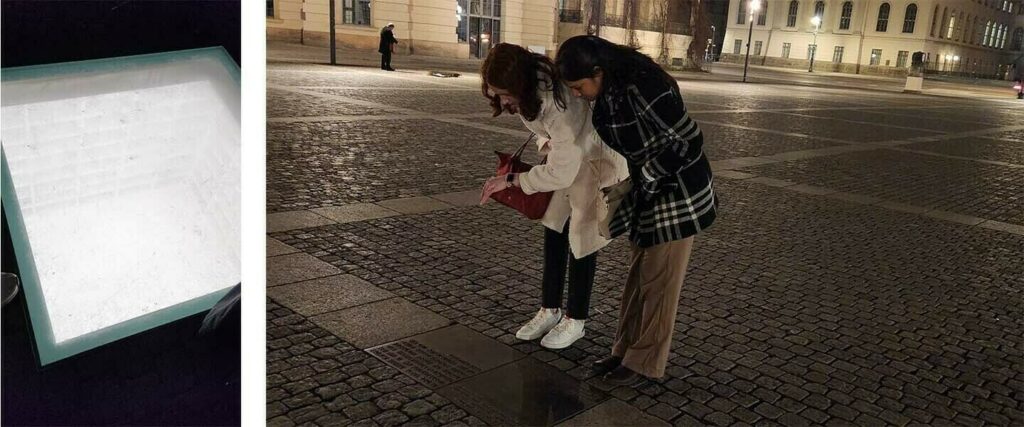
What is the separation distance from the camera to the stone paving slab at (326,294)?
3.95 metres

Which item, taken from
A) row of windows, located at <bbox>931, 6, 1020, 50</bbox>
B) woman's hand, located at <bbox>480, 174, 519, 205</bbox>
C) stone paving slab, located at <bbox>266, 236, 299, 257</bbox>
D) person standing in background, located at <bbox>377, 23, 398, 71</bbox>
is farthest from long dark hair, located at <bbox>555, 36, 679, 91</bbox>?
row of windows, located at <bbox>931, 6, 1020, 50</bbox>

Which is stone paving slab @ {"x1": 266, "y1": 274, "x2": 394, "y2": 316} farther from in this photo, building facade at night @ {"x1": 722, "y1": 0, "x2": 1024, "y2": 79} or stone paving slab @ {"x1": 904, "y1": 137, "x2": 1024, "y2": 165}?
building facade at night @ {"x1": 722, "y1": 0, "x2": 1024, "y2": 79}

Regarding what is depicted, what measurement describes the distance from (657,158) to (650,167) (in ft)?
0.16

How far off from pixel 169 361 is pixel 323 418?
108 centimetres

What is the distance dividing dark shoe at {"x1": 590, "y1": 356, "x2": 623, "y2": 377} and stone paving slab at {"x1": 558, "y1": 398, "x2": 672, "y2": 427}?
27 cm

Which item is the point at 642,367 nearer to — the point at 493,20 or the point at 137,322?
the point at 137,322

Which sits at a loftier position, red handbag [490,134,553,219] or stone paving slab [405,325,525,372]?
red handbag [490,134,553,219]

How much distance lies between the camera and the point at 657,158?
291cm

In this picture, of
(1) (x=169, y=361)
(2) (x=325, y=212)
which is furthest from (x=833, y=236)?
(1) (x=169, y=361)

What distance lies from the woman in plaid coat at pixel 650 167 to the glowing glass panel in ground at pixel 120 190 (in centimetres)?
144

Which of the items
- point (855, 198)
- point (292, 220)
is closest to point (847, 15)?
point (855, 198)

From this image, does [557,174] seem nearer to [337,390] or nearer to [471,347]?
[471,347]

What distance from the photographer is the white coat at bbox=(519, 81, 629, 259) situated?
9.95 ft

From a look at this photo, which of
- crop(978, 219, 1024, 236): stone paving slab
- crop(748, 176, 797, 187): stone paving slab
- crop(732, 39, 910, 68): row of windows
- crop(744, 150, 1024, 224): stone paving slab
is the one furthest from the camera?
crop(732, 39, 910, 68): row of windows
